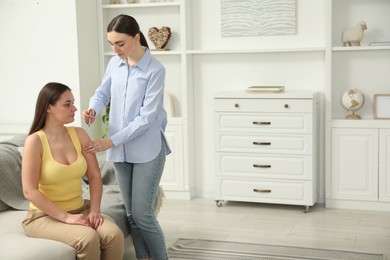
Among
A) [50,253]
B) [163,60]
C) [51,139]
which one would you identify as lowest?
[50,253]

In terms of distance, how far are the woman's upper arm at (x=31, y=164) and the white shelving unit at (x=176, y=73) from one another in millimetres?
2344

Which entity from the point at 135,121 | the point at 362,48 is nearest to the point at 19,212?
the point at 135,121

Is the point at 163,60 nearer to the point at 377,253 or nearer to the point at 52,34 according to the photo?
the point at 52,34

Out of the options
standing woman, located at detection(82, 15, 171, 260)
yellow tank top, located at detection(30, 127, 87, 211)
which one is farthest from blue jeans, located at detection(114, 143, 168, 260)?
yellow tank top, located at detection(30, 127, 87, 211)

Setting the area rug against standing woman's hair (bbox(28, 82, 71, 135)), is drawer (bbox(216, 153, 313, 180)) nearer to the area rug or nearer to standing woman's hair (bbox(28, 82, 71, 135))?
the area rug

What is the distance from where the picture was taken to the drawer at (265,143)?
4.54 meters

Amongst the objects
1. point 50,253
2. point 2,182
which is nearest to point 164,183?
point 2,182

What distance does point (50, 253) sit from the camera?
254 cm

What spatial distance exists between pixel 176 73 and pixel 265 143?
3.46 feet

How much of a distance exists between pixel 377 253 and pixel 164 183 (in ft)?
6.55

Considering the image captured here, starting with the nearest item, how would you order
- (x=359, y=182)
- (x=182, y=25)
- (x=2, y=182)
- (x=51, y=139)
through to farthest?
(x=51, y=139), (x=2, y=182), (x=359, y=182), (x=182, y=25)

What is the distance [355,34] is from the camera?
179 inches

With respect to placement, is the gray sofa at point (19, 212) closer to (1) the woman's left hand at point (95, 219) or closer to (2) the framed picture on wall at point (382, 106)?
(1) the woman's left hand at point (95, 219)

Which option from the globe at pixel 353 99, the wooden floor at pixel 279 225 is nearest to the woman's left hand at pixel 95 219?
the wooden floor at pixel 279 225
